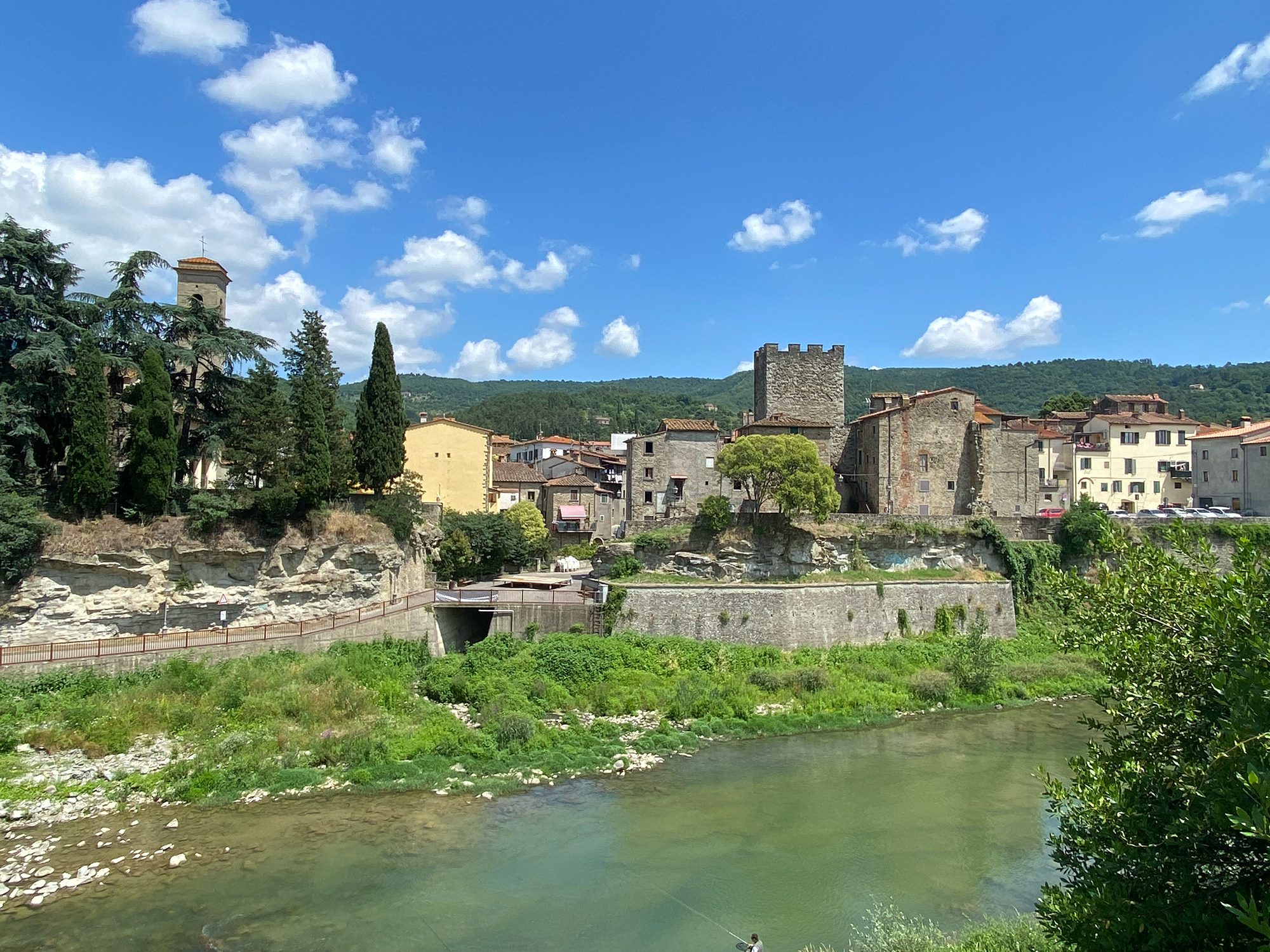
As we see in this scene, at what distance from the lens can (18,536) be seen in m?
22.5

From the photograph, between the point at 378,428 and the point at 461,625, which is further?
the point at 378,428

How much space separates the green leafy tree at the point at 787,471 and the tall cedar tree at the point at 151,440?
2047 cm

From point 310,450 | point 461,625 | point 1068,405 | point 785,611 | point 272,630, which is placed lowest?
point 461,625

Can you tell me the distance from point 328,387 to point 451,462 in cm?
1183

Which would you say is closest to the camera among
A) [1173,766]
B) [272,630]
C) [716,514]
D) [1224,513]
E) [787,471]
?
[1173,766]

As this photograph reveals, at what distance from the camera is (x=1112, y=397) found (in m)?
52.4

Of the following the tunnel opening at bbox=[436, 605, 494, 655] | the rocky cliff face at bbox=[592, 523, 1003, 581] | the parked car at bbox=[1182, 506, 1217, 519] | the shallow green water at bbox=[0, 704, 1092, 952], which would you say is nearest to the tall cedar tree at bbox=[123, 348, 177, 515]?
the tunnel opening at bbox=[436, 605, 494, 655]

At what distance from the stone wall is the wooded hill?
65456 millimetres

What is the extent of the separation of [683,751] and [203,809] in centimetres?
1165

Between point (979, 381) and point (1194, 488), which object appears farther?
point (979, 381)

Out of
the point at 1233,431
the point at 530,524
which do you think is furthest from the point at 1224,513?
the point at 530,524

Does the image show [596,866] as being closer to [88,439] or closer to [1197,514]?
[88,439]

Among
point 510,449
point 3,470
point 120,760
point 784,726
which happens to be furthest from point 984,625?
point 510,449

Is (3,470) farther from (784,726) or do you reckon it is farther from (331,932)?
(784,726)
